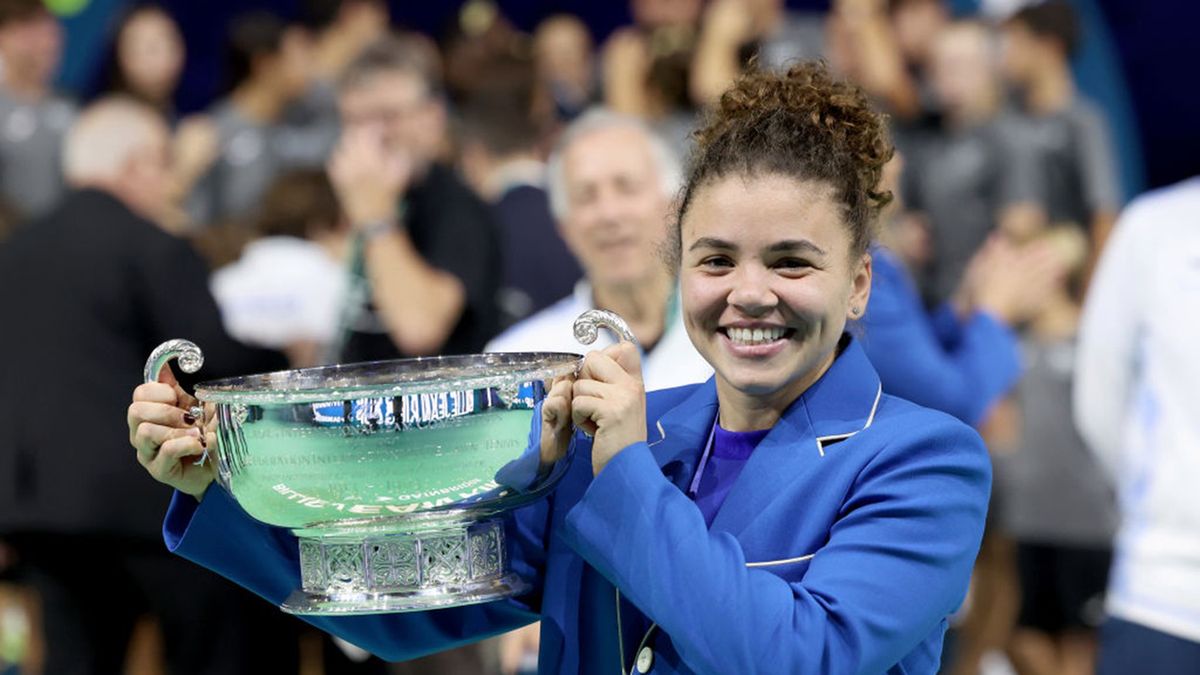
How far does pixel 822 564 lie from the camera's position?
1.82m

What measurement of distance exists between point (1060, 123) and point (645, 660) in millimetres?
5567

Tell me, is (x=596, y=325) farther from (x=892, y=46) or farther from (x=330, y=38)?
(x=330, y=38)

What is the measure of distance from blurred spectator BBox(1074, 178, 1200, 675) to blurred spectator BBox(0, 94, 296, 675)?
2343 mm

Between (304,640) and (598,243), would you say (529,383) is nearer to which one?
(598,243)

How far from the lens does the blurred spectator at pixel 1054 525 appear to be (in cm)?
592

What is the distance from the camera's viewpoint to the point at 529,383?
6.20 ft

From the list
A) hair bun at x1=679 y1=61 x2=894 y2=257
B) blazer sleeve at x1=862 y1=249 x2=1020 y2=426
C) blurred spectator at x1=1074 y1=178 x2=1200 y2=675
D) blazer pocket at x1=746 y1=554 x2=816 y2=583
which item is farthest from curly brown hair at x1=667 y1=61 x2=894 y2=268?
blurred spectator at x1=1074 y1=178 x2=1200 y2=675

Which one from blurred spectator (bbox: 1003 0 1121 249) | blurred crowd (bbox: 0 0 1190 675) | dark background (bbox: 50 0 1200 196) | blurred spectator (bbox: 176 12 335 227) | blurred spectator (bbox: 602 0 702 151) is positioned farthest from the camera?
dark background (bbox: 50 0 1200 196)

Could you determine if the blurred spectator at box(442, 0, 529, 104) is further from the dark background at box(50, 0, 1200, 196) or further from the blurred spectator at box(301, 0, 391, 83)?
the dark background at box(50, 0, 1200, 196)

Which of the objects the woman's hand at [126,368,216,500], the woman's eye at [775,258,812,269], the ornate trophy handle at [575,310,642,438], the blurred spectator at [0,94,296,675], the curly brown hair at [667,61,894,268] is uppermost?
the curly brown hair at [667,61,894,268]

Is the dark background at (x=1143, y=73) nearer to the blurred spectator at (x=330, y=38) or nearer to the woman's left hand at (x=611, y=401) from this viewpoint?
the blurred spectator at (x=330, y=38)

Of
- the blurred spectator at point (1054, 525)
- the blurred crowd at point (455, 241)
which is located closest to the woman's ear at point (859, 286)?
the blurred crowd at point (455, 241)

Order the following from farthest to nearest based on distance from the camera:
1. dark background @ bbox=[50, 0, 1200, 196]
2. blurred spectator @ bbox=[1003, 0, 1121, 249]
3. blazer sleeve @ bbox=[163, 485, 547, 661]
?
1. dark background @ bbox=[50, 0, 1200, 196]
2. blurred spectator @ bbox=[1003, 0, 1121, 249]
3. blazer sleeve @ bbox=[163, 485, 547, 661]

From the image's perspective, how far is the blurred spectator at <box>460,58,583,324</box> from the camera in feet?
17.1
